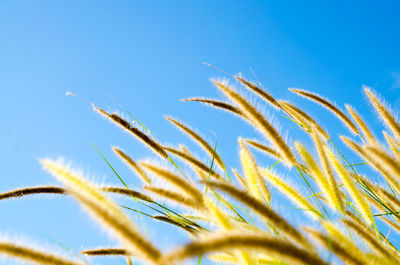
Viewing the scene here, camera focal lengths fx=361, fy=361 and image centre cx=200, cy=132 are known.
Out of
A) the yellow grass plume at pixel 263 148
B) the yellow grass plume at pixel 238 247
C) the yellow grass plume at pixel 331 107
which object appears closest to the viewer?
the yellow grass plume at pixel 238 247

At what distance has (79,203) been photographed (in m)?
0.69

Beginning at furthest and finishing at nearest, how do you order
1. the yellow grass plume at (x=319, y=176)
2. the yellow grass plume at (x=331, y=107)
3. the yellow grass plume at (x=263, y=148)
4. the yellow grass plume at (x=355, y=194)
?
1. the yellow grass plume at (x=331, y=107)
2. the yellow grass plume at (x=263, y=148)
3. the yellow grass plume at (x=355, y=194)
4. the yellow grass plume at (x=319, y=176)

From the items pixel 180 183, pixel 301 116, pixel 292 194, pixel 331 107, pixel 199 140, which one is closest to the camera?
pixel 180 183

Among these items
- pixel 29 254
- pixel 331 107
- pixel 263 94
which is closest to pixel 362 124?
pixel 331 107

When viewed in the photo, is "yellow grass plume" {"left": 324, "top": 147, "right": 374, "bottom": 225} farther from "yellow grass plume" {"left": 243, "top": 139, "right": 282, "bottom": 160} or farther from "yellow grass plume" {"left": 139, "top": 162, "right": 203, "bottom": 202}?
"yellow grass plume" {"left": 139, "top": 162, "right": 203, "bottom": 202}

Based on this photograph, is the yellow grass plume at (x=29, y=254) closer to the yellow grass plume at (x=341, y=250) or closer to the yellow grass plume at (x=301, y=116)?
the yellow grass plume at (x=341, y=250)

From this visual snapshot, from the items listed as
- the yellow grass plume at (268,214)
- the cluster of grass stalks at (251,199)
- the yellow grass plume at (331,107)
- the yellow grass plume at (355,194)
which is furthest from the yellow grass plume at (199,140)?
the yellow grass plume at (268,214)

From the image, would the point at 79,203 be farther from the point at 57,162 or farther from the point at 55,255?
the point at 57,162

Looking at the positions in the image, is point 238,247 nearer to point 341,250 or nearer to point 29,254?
point 341,250

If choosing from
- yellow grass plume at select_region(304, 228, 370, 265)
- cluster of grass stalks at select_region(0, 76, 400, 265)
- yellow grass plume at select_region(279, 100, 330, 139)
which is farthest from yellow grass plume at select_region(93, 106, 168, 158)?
yellow grass plume at select_region(304, 228, 370, 265)

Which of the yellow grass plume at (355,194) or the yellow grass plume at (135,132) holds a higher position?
the yellow grass plume at (135,132)

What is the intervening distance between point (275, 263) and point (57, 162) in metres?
0.82

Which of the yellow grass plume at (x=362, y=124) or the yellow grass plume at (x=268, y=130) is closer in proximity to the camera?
the yellow grass plume at (x=268, y=130)

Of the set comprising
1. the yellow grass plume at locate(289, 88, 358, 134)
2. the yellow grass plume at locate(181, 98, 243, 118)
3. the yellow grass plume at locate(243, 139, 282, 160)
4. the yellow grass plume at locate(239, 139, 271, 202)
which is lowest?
the yellow grass plume at locate(239, 139, 271, 202)
